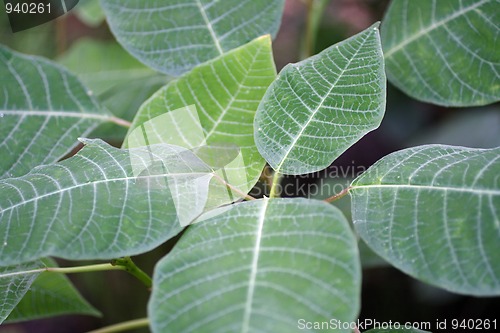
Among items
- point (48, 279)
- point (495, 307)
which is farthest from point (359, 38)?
point (495, 307)

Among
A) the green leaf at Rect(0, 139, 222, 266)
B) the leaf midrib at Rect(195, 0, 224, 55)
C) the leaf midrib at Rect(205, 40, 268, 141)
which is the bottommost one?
the green leaf at Rect(0, 139, 222, 266)

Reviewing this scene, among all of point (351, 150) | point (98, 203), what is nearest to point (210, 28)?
point (98, 203)

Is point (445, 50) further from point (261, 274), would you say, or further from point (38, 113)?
point (38, 113)

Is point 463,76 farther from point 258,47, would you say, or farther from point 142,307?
point 142,307

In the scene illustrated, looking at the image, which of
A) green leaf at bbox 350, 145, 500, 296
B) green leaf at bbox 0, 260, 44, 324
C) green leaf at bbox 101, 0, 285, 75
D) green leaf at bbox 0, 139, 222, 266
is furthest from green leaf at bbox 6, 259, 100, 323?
green leaf at bbox 350, 145, 500, 296

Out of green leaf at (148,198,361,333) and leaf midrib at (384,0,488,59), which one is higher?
leaf midrib at (384,0,488,59)

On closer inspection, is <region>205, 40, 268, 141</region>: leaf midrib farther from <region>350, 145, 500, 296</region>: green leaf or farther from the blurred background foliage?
the blurred background foliage

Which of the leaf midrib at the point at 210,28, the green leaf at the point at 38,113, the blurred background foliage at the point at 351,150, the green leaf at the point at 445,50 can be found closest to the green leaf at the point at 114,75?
the blurred background foliage at the point at 351,150
